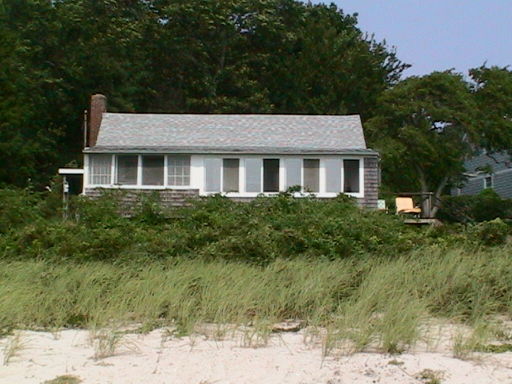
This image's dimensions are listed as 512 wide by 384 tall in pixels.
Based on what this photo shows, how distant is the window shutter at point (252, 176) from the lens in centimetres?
2633

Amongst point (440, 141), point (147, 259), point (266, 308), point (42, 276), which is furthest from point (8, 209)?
point (440, 141)

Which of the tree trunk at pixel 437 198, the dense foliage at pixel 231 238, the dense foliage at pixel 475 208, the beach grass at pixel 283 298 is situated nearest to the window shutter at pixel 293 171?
the dense foliage at pixel 231 238

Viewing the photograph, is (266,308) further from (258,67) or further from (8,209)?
(258,67)

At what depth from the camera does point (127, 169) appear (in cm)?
2647

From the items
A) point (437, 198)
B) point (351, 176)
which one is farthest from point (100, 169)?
point (437, 198)

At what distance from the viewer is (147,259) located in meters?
14.7

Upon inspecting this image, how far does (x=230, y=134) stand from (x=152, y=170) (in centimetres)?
305

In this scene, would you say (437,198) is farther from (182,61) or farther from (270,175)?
(182,61)

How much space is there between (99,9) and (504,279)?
32750mm

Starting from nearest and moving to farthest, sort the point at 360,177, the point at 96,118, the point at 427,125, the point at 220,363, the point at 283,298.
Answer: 1. the point at 220,363
2. the point at 283,298
3. the point at 360,177
4. the point at 96,118
5. the point at 427,125

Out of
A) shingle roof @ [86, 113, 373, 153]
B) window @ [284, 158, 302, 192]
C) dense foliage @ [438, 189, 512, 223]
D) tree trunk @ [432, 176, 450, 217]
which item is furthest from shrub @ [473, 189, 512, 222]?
window @ [284, 158, 302, 192]

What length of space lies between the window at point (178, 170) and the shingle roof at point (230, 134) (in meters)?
0.38

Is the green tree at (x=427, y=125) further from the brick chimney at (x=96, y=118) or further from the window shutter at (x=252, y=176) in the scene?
the brick chimney at (x=96, y=118)

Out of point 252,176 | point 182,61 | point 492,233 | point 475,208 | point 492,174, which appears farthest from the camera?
point 182,61
